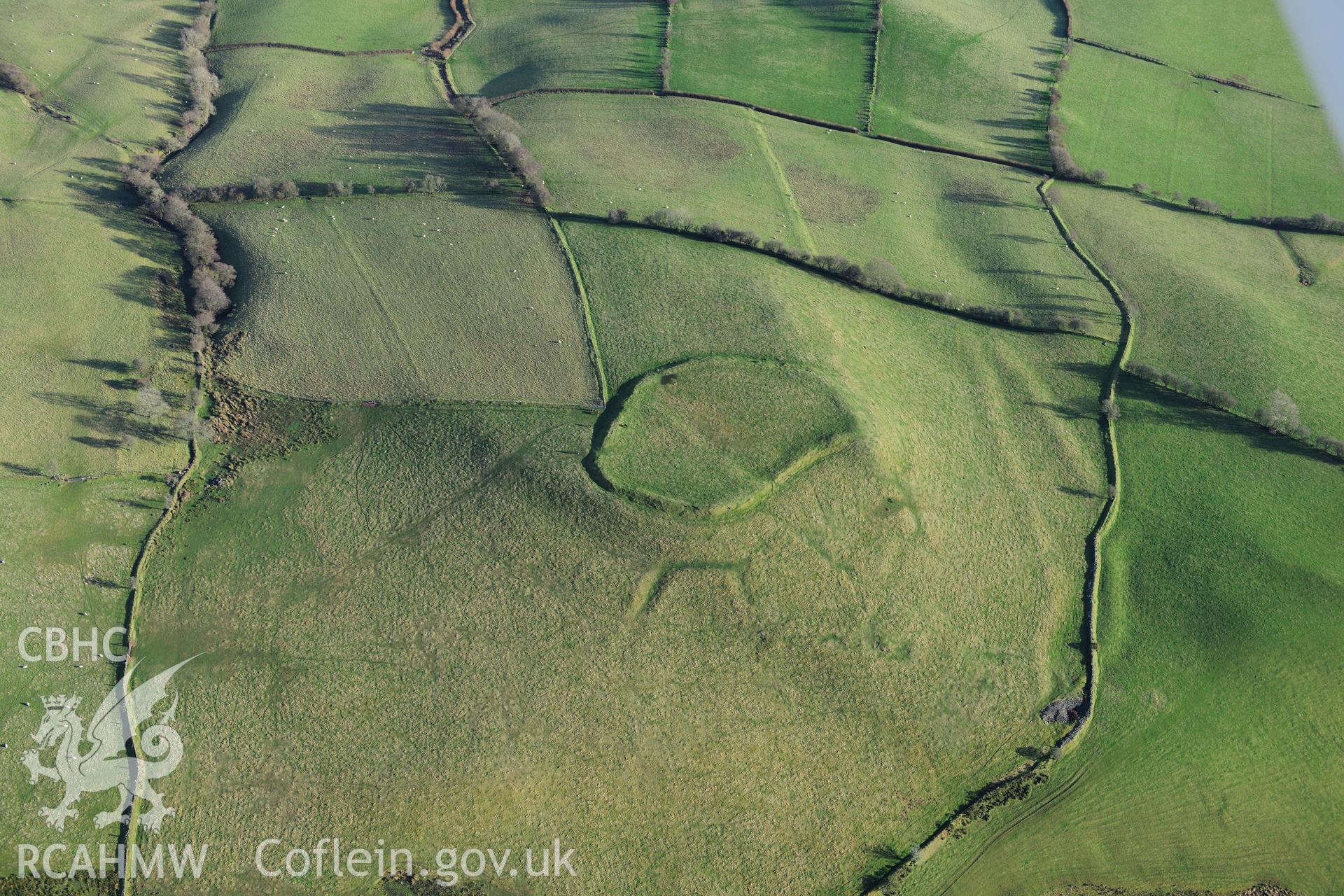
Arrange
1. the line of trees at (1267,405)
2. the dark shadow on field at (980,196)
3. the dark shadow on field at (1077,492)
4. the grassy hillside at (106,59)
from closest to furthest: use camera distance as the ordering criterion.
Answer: the dark shadow on field at (1077,492), the line of trees at (1267,405), the dark shadow on field at (980,196), the grassy hillside at (106,59)

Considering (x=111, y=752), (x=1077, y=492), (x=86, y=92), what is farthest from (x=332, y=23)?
(x=1077, y=492)

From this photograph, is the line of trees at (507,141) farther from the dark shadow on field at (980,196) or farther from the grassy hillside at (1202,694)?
the grassy hillside at (1202,694)

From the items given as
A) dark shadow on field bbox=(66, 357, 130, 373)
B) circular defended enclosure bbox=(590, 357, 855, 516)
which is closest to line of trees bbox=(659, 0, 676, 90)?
circular defended enclosure bbox=(590, 357, 855, 516)

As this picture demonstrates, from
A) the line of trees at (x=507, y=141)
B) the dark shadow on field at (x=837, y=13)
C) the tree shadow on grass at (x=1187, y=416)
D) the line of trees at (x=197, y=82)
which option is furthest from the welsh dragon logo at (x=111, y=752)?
the dark shadow on field at (x=837, y=13)

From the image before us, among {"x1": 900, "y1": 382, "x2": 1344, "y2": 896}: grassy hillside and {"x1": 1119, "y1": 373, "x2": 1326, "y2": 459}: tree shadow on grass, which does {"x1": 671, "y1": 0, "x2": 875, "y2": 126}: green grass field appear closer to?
{"x1": 1119, "y1": 373, "x2": 1326, "y2": 459}: tree shadow on grass

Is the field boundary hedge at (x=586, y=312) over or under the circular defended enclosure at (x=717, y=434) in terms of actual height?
over

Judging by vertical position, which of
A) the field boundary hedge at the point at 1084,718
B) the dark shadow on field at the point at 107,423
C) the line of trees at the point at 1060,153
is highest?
the line of trees at the point at 1060,153

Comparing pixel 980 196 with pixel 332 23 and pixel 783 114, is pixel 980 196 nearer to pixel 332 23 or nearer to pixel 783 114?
pixel 783 114
